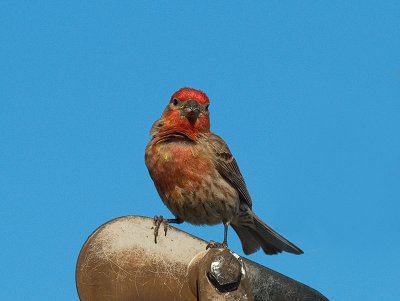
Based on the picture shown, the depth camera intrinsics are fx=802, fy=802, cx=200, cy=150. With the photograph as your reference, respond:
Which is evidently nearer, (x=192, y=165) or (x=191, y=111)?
(x=192, y=165)

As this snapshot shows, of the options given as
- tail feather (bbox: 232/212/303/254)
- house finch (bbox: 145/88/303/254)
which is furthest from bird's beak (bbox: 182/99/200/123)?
tail feather (bbox: 232/212/303/254)

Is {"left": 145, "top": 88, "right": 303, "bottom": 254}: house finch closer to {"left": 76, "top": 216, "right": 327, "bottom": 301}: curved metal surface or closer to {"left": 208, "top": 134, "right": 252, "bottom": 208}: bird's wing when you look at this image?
{"left": 208, "top": 134, "right": 252, "bottom": 208}: bird's wing

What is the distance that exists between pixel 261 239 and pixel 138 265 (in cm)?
562

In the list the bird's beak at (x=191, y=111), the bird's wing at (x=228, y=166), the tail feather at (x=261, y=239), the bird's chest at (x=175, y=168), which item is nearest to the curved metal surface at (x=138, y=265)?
the bird's chest at (x=175, y=168)

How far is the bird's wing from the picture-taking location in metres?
8.04

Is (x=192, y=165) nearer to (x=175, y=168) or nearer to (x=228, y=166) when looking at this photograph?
(x=175, y=168)

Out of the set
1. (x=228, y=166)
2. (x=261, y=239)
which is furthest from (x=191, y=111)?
(x=261, y=239)

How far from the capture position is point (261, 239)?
29.7 ft

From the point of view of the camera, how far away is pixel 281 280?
3955 mm

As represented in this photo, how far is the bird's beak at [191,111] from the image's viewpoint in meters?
7.86

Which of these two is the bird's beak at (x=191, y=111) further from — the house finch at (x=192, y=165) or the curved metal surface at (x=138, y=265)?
the curved metal surface at (x=138, y=265)

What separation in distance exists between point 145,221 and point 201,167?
3968 millimetres

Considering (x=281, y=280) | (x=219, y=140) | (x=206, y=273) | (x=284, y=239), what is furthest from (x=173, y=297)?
(x=284, y=239)

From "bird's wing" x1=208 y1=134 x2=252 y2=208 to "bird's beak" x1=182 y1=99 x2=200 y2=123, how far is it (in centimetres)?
29
